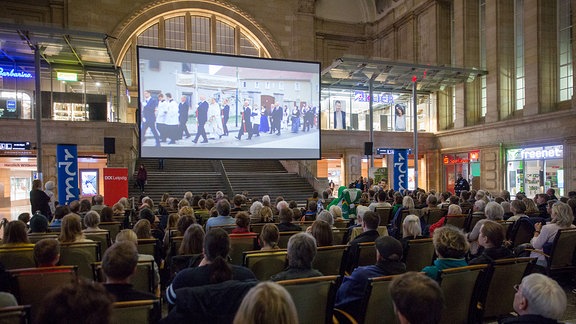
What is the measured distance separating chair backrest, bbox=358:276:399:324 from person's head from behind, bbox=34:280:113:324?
2.06 metres

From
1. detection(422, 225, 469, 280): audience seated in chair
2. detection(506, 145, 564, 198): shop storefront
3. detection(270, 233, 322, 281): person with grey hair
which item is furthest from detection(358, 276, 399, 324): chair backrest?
detection(506, 145, 564, 198): shop storefront

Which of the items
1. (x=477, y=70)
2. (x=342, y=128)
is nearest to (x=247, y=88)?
(x=342, y=128)

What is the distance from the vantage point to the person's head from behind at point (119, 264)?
2.83 meters

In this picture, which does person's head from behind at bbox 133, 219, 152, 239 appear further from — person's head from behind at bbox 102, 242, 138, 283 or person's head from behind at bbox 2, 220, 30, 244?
person's head from behind at bbox 102, 242, 138, 283

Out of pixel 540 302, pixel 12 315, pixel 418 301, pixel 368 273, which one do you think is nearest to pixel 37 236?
pixel 12 315

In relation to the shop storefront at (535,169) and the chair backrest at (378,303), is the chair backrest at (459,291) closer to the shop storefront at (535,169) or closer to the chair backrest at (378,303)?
the chair backrest at (378,303)

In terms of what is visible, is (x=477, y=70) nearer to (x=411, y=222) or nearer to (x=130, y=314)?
(x=411, y=222)

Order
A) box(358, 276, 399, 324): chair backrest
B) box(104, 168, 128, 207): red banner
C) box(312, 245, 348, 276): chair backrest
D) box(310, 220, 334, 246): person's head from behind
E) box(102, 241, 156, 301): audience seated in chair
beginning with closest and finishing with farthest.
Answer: box(102, 241, 156, 301): audience seated in chair, box(358, 276, 399, 324): chair backrest, box(312, 245, 348, 276): chair backrest, box(310, 220, 334, 246): person's head from behind, box(104, 168, 128, 207): red banner

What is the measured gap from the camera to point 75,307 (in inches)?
62.2

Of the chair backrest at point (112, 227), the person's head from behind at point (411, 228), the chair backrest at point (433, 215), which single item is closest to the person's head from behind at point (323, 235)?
the person's head from behind at point (411, 228)

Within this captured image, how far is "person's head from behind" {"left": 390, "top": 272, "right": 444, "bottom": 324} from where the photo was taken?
205 centimetres

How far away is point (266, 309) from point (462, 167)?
25215 millimetres

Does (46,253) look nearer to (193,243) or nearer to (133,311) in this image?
(193,243)

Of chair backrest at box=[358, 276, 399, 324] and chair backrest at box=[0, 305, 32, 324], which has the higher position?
chair backrest at box=[0, 305, 32, 324]
